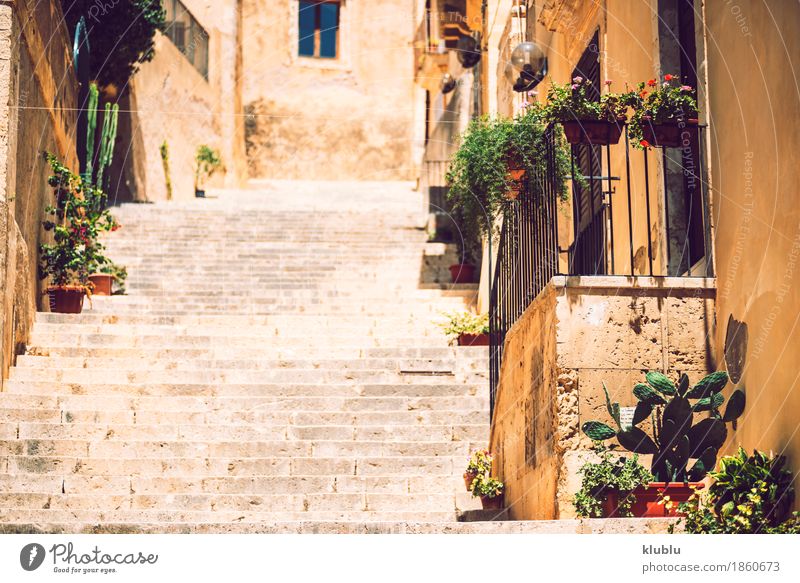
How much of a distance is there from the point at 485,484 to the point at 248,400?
8.72 feet

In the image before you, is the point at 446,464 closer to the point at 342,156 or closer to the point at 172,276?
the point at 172,276

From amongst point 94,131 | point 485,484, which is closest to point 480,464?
point 485,484

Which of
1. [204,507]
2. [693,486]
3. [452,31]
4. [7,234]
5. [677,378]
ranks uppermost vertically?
[452,31]

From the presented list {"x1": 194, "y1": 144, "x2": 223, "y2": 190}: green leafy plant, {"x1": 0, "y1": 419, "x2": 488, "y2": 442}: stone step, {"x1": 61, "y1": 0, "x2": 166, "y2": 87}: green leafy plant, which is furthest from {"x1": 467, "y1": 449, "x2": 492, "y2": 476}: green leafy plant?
{"x1": 194, "y1": 144, "x2": 223, "y2": 190}: green leafy plant

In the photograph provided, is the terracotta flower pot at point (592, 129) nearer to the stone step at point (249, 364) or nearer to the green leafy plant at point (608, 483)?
the green leafy plant at point (608, 483)

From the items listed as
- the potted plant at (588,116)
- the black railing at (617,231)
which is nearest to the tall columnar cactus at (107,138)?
the black railing at (617,231)

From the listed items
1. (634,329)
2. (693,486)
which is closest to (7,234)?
(634,329)

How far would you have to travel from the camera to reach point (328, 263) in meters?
15.5

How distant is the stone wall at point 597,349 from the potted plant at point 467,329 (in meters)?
A: 5.00

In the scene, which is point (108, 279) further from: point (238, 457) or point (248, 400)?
point (238, 457)

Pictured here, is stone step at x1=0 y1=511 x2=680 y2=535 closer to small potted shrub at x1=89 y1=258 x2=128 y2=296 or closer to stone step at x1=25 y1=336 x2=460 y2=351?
stone step at x1=25 y1=336 x2=460 y2=351

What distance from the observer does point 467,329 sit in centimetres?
1237

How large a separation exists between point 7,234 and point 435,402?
3858mm

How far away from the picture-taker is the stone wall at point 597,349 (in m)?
6.76
